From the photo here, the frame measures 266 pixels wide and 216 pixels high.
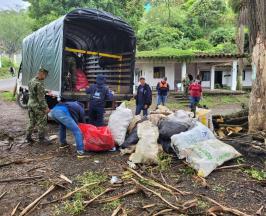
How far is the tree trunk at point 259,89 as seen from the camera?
7.83 m

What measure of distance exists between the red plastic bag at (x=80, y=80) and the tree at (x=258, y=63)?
516cm

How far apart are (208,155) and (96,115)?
123 inches

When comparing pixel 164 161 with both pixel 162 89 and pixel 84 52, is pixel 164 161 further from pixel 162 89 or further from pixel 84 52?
pixel 162 89

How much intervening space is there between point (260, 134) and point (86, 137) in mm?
3655

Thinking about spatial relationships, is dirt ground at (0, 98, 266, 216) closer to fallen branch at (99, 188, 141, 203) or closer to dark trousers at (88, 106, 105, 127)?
fallen branch at (99, 188, 141, 203)

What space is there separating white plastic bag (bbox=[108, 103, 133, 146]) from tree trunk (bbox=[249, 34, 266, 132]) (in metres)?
2.83

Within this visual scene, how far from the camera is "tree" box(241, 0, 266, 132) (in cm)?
779

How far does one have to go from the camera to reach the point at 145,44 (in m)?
32.8

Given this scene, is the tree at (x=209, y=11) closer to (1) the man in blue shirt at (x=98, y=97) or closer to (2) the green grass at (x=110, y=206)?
(1) the man in blue shirt at (x=98, y=97)

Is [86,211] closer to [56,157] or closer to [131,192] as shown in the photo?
[131,192]

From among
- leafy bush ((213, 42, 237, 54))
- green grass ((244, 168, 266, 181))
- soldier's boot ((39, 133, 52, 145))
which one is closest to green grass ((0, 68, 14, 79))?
leafy bush ((213, 42, 237, 54))

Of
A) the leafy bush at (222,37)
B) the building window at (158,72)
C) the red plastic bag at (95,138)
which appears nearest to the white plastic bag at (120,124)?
the red plastic bag at (95,138)

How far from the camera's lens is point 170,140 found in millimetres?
6836

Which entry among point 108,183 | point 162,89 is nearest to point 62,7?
→ point 162,89
